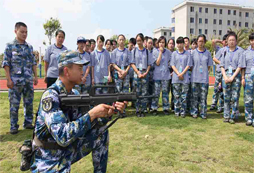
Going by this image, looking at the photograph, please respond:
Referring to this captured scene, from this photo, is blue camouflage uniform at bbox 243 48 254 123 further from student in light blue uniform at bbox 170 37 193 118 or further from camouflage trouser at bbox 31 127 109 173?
camouflage trouser at bbox 31 127 109 173

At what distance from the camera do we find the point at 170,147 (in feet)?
12.6

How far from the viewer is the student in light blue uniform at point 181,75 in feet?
19.1

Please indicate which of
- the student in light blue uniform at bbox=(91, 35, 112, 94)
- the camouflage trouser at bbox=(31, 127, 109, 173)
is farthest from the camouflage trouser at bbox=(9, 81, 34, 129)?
the camouflage trouser at bbox=(31, 127, 109, 173)

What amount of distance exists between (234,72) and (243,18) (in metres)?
73.4

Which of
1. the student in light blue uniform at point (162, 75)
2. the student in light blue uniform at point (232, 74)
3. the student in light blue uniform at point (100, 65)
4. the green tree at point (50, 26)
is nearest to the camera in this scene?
the student in light blue uniform at point (232, 74)

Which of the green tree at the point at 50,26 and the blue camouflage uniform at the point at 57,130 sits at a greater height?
the green tree at the point at 50,26

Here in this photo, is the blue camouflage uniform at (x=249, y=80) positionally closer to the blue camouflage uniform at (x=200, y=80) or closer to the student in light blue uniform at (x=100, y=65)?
the blue camouflage uniform at (x=200, y=80)

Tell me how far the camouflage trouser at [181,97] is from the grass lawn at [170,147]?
1.32 ft

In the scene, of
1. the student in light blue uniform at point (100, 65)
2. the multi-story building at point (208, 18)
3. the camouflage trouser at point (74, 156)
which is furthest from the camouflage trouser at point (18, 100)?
the multi-story building at point (208, 18)

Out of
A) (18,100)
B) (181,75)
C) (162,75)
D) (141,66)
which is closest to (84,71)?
(141,66)

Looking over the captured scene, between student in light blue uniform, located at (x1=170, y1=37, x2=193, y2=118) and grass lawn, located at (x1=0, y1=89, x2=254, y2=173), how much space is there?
524mm

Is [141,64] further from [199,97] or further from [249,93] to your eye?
[249,93]

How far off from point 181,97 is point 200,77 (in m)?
0.78

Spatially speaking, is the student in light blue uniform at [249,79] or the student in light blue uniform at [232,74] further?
the student in light blue uniform at [232,74]
